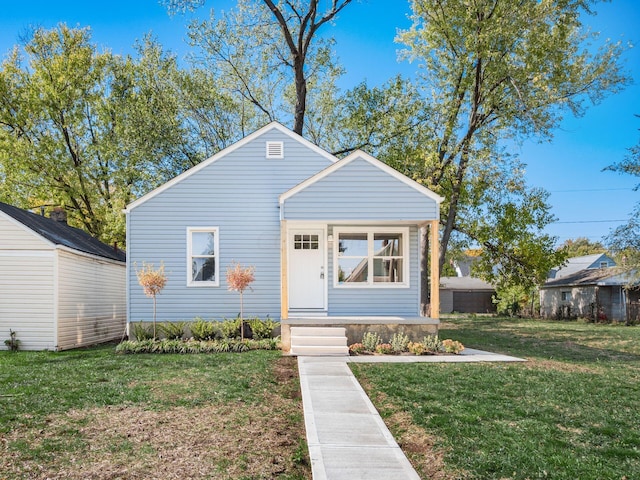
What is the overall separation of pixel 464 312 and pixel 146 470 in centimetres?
3874

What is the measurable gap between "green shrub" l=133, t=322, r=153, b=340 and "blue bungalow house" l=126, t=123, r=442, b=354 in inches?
8.6

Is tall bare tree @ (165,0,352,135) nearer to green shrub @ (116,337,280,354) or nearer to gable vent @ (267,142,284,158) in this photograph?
gable vent @ (267,142,284,158)

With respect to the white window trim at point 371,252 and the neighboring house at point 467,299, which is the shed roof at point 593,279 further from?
A: the white window trim at point 371,252

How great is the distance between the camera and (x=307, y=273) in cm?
1349

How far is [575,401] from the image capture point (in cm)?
672

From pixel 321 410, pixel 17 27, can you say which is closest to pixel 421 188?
pixel 321 410

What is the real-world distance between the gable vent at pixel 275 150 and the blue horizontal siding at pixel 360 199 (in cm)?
260

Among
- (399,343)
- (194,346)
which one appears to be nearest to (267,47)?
(194,346)

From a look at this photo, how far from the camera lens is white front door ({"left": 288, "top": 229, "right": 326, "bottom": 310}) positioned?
1345cm

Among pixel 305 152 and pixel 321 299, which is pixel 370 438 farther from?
pixel 305 152

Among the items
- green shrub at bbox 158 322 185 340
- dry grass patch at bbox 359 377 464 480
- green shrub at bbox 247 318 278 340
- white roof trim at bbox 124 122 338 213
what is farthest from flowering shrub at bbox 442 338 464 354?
green shrub at bbox 158 322 185 340

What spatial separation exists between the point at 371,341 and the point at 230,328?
3.94 meters

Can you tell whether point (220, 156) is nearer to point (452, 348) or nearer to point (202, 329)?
point (202, 329)

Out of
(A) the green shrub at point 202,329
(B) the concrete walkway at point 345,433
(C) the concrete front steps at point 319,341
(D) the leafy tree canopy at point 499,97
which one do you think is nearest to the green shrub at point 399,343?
(C) the concrete front steps at point 319,341
